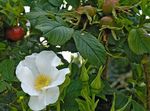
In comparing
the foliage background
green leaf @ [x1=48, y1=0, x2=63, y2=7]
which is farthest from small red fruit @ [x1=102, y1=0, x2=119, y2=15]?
green leaf @ [x1=48, y1=0, x2=63, y2=7]

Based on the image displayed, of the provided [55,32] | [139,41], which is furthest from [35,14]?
[139,41]

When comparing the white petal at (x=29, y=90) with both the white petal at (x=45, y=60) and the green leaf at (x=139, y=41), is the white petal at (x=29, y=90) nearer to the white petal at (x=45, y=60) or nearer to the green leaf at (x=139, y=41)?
the white petal at (x=45, y=60)

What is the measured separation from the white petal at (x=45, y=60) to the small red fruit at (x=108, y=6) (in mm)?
105

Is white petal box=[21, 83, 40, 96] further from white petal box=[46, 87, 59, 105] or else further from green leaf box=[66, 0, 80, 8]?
green leaf box=[66, 0, 80, 8]

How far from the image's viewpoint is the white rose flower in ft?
1.94

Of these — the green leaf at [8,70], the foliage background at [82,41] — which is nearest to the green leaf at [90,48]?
the foliage background at [82,41]

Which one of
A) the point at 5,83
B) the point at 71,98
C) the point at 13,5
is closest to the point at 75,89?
the point at 71,98

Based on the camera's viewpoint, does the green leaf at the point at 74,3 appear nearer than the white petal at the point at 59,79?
No

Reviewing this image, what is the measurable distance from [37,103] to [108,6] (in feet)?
0.58

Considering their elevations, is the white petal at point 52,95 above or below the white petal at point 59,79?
below

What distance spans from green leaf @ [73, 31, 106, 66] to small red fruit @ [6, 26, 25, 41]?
15cm

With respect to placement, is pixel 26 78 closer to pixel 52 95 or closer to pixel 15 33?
pixel 52 95

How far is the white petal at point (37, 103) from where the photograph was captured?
591 millimetres

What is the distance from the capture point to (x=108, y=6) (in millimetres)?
648
